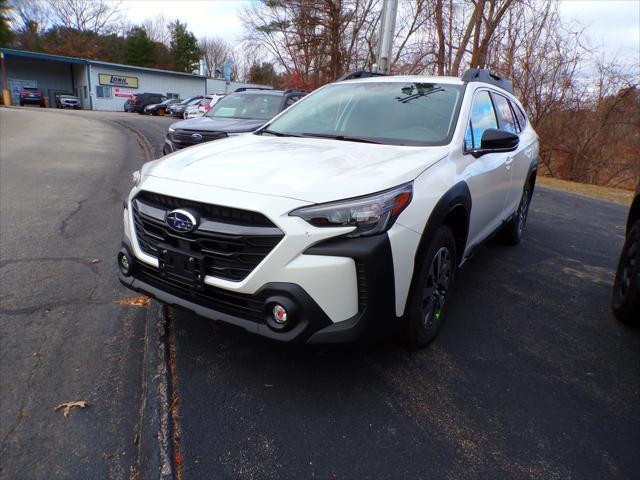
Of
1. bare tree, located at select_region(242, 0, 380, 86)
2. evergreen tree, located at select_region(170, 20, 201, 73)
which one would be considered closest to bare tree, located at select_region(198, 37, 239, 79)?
evergreen tree, located at select_region(170, 20, 201, 73)

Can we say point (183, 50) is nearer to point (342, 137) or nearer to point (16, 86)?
point (16, 86)

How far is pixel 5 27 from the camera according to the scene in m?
47.9

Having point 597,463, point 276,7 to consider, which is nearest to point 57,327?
point 597,463

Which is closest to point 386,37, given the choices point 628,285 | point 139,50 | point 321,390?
point 628,285

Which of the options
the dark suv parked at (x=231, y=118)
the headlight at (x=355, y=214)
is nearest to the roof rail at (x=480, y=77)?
the headlight at (x=355, y=214)

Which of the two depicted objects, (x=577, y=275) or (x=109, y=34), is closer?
(x=577, y=275)

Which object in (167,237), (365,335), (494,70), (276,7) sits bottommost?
(365,335)

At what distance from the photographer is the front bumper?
2.18 metres

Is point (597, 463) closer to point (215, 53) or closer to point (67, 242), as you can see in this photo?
point (67, 242)

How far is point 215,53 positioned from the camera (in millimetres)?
83000

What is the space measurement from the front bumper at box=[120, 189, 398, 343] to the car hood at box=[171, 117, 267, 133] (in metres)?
6.21

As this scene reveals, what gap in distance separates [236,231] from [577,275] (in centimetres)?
403

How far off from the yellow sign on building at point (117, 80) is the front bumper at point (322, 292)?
4893 centimetres

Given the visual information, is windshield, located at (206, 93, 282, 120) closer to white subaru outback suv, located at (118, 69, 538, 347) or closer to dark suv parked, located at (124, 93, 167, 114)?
white subaru outback suv, located at (118, 69, 538, 347)
